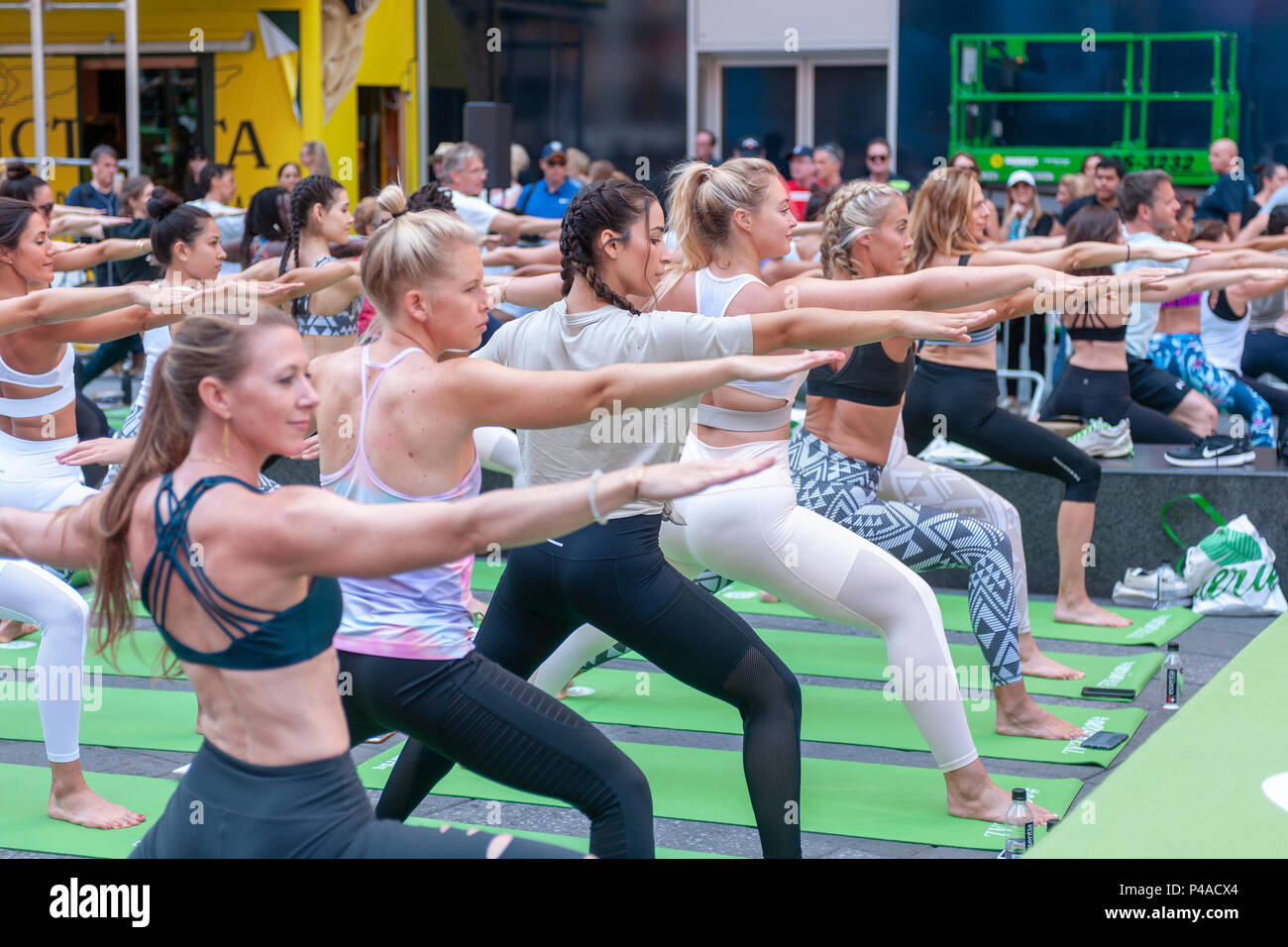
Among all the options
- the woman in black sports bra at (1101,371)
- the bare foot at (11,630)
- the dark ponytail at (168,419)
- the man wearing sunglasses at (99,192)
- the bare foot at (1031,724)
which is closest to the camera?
the dark ponytail at (168,419)

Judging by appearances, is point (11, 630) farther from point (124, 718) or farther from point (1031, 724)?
point (1031, 724)

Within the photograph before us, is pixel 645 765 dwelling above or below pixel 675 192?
below

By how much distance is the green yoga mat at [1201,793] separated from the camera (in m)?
2.86

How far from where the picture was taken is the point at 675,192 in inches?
175

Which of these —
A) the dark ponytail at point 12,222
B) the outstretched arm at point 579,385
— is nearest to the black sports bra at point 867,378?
the outstretched arm at point 579,385

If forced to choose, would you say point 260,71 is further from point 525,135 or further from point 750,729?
point 750,729

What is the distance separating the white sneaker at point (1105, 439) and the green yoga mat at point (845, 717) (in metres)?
2.38

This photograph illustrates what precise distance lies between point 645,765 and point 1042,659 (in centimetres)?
197

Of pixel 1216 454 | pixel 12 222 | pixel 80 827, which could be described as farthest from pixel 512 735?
pixel 1216 454

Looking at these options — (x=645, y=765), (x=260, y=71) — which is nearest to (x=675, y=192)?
(x=645, y=765)

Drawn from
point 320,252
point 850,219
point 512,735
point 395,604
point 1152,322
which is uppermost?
point 850,219

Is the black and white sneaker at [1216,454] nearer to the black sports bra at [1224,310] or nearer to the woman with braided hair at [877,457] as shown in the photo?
the black sports bra at [1224,310]

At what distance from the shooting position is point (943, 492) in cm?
570

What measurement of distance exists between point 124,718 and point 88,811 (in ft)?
4.15
